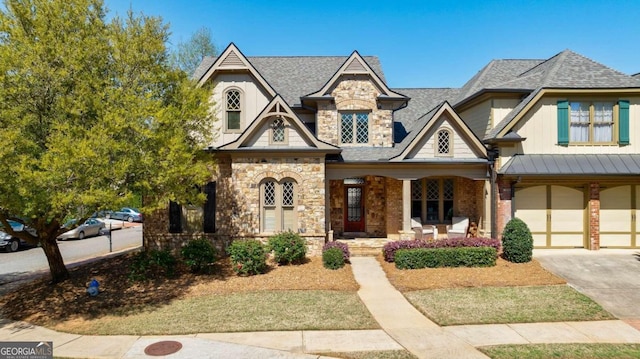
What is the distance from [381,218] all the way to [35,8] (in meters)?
14.8

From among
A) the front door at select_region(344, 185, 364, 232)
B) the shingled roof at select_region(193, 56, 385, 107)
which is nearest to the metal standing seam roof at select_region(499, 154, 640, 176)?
the front door at select_region(344, 185, 364, 232)

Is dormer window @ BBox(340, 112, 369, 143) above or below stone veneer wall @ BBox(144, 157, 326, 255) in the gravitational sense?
above

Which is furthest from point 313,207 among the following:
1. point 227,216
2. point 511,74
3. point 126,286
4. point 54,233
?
point 511,74

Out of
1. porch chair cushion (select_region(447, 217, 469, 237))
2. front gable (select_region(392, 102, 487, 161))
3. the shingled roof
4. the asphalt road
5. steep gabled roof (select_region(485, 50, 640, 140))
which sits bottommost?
the asphalt road

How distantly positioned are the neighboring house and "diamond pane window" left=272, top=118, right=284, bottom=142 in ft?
0.13

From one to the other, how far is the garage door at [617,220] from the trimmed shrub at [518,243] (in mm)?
4194

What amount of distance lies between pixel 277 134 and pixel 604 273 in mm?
12762

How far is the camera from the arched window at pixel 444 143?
15281 millimetres

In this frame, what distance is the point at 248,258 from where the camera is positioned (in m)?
12.3

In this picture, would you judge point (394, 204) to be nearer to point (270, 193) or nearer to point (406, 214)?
point (406, 214)

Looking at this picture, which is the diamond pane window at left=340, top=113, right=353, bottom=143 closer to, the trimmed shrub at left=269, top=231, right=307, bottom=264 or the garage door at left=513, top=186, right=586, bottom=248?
the trimmed shrub at left=269, top=231, right=307, bottom=264

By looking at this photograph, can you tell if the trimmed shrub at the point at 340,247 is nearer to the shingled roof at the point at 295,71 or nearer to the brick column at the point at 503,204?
the brick column at the point at 503,204

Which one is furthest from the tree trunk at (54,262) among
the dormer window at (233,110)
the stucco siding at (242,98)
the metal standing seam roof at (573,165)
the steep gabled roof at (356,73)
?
the metal standing seam roof at (573,165)

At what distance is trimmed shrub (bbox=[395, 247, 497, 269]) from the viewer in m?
13.0
